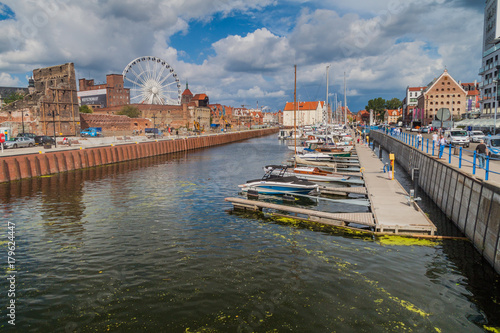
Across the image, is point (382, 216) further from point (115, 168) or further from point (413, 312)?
point (115, 168)

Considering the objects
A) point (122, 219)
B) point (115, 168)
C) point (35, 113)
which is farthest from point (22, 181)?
point (35, 113)

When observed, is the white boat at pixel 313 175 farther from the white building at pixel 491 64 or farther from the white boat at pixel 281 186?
the white building at pixel 491 64

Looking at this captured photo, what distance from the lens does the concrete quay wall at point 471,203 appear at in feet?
44.2

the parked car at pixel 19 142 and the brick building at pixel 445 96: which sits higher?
the brick building at pixel 445 96

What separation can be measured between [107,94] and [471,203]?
18721cm

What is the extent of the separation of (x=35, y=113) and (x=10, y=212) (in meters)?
57.7

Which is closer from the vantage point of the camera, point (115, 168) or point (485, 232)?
point (485, 232)

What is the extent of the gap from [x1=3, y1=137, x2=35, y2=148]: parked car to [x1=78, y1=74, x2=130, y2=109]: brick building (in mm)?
131273

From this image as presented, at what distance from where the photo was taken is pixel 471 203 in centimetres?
1659

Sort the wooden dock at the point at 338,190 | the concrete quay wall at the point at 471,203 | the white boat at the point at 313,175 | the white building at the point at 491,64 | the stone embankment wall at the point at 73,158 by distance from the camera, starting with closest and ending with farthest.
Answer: the concrete quay wall at the point at 471,203 → the wooden dock at the point at 338,190 → the white boat at the point at 313,175 → the stone embankment wall at the point at 73,158 → the white building at the point at 491,64

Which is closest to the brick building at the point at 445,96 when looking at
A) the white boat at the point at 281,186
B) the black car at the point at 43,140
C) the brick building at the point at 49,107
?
the brick building at the point at 49,107

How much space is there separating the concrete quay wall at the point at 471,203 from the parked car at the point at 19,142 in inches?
2109

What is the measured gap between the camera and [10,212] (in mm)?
23266

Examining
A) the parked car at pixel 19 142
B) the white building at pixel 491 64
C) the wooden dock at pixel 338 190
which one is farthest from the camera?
the white building at pixel 491 64
